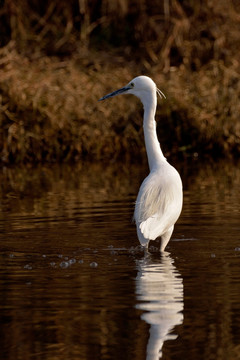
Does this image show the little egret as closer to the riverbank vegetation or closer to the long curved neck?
the long curved neck

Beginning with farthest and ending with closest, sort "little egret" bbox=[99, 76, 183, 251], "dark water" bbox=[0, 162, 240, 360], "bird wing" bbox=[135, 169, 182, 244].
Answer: "bird wing" bbox=[135, 169, 182, 244] → "little egret" bbox=[99, 76, 183, 251] → "dark water" bbox=[0, 162, 240, 360]

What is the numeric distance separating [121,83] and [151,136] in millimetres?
10819

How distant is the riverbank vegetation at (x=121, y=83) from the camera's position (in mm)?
→ 18859

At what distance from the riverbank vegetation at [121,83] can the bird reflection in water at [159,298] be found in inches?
405

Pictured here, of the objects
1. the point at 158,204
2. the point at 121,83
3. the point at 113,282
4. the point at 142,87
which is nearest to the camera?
the point at 113,282

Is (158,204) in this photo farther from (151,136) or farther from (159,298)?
(159,298)

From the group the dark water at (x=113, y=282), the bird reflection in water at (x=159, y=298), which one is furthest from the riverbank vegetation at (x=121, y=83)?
the bird reflection in water at (x=159, y=298)

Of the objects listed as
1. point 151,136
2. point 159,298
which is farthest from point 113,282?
point 151,136

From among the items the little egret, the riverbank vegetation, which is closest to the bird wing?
the little egret

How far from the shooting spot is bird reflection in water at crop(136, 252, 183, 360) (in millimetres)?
5789

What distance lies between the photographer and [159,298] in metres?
6.86

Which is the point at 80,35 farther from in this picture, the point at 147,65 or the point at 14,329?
the point at 14,329

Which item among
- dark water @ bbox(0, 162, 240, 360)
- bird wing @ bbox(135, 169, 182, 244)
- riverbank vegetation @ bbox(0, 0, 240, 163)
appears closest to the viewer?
dark water @ bbox(0, 162, 240, 360)

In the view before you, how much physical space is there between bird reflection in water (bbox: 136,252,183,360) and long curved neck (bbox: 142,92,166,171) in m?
1.06
